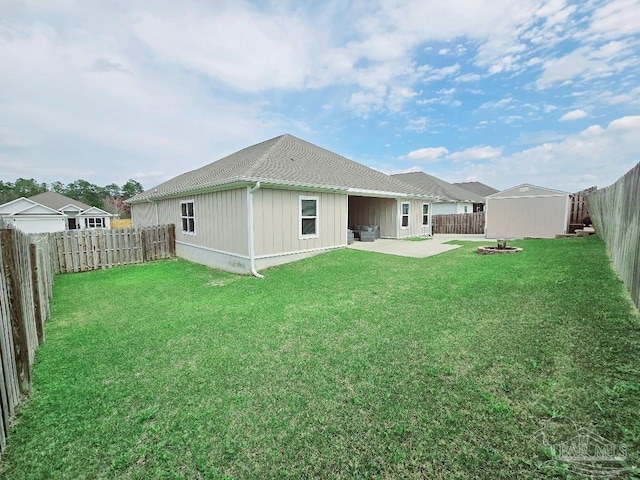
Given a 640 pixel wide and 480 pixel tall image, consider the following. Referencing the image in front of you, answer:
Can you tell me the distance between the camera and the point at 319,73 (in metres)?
13.4

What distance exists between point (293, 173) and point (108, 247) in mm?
8454

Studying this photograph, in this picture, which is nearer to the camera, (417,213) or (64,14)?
(64,14)

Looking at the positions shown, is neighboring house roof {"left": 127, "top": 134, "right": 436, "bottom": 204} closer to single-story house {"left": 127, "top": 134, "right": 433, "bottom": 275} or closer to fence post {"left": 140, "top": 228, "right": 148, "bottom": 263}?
single-story house {"left": 127, "top": 134, "right": 433, "bottom": 275}

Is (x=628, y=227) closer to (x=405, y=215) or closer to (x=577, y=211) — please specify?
(x=405, y=215)

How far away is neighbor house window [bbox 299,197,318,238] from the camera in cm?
1020

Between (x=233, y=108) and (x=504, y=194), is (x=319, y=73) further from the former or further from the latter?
(x=504, y=194)

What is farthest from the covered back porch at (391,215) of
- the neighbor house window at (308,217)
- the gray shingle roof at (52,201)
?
the gray shingle roof at (52,201)

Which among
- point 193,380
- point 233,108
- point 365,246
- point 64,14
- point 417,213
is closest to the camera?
point 193,380

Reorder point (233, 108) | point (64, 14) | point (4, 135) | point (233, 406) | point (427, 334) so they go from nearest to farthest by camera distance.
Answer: point (233, 406)
point (427, 334)
point (64, 14)
point (233, 108)
point (4, 135)

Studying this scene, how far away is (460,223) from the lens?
840 inches

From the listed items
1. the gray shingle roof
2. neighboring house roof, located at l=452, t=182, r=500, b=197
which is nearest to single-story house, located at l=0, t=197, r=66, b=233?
the gray shingle roof

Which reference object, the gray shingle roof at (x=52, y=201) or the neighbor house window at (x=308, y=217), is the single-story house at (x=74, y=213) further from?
the neighbor house window at (x=308, y=217)

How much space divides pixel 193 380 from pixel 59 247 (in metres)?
11.1

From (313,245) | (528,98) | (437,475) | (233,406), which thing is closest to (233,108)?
(313,245)
